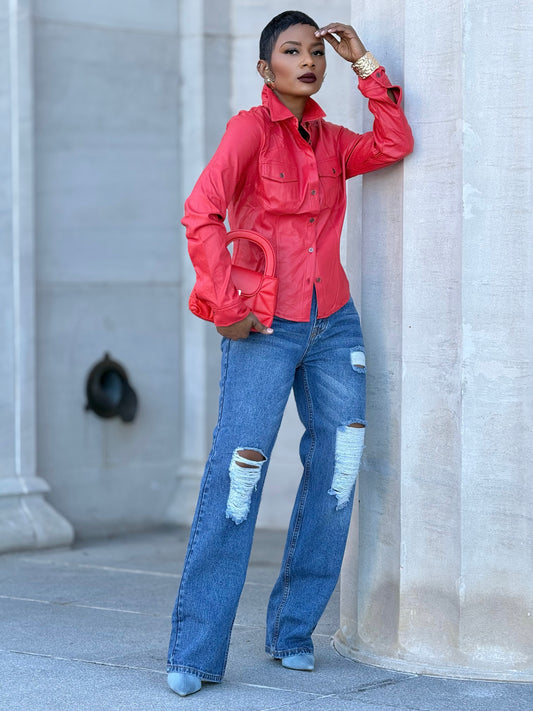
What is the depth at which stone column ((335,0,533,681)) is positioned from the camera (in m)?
3.92

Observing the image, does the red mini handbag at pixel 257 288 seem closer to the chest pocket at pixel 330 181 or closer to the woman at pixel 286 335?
the woman at pixel 286 335

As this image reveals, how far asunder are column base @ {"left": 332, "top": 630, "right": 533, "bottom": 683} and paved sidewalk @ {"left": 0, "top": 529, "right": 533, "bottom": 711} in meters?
0.03

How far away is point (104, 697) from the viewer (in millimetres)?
3766

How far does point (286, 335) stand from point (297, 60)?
0.87 metres

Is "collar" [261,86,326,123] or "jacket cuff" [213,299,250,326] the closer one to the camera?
"jacket cuff" [213,299,250,326]

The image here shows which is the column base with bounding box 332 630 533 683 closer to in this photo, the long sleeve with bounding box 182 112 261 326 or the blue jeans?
the blue jeans

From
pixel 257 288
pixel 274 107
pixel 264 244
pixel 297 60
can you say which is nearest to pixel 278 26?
pixel 297 60

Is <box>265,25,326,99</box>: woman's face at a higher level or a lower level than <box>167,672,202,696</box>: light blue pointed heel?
higher

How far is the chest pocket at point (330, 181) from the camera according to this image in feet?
13.3

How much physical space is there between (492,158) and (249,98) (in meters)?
3.49

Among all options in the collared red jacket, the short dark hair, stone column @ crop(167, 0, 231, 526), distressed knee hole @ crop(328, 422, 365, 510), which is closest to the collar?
the collared red jacket

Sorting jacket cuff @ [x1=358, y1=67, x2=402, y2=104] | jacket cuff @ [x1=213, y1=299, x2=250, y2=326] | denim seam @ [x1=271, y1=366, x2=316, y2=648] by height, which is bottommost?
denim seam @ [x1=271, y1=366, x2=316, y2=648]

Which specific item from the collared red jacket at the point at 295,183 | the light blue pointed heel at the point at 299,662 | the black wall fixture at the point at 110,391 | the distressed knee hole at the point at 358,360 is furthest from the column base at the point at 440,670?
the black wall fixture at the point at 110,391

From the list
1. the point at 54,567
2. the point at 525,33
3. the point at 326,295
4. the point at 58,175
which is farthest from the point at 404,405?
the point at 58,175
